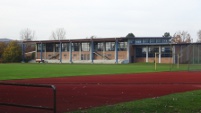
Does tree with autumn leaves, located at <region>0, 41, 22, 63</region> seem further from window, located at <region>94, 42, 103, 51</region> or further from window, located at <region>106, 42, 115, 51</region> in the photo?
window, located at <region>106, 42, 115, 51</region>

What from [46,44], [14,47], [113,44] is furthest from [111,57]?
[14,47]

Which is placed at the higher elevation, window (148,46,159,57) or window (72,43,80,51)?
window (72,43,80,51)

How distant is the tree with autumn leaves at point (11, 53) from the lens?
10631cm

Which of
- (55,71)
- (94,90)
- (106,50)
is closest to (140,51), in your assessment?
(106,50)

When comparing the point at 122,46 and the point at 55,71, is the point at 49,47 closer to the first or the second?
the point at 122,46

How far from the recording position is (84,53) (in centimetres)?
10400

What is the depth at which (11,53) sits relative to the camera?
10688 centimetres

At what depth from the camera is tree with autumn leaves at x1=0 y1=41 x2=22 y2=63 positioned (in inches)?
4186

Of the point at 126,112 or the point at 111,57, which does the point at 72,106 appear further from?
the point at 111,57

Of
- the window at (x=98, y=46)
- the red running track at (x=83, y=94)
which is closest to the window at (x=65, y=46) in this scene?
the window at (x=98, y=46)

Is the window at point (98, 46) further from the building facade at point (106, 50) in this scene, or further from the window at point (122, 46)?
the window at point (122, 46)

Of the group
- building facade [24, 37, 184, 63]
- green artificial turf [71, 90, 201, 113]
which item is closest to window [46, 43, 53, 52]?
building facade [24, 37, 184, 63]

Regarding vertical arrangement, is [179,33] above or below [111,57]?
above

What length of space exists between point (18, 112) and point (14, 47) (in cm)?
10141
